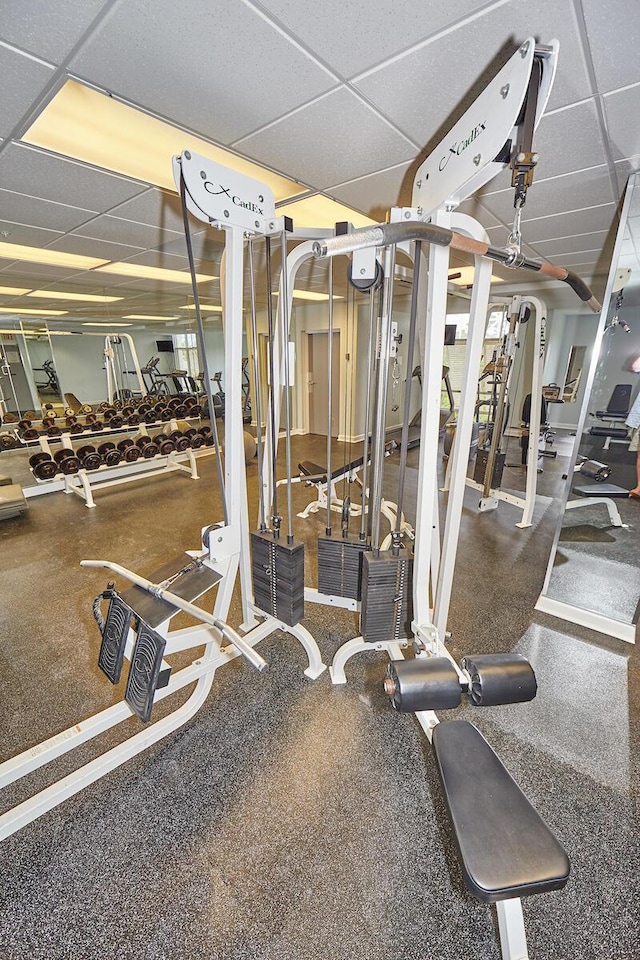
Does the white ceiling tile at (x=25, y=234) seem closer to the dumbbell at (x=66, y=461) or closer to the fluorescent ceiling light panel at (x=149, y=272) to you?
the fluorescent ceiling light panel at (x=149, y=272)

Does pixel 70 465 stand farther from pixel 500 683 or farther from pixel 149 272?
pixel 500 683

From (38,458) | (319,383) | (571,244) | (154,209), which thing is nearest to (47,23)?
(154,209)

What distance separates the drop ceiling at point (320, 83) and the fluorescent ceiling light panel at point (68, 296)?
3.07 meters

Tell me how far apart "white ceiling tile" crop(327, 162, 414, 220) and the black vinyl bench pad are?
251cm

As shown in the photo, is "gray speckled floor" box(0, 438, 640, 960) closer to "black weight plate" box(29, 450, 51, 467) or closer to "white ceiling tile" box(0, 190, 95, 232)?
"black weight plate" box(29, 450, 51, 467)

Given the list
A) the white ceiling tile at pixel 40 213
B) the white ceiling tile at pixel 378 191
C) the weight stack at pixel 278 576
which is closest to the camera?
the weight stack at pixel 278 576

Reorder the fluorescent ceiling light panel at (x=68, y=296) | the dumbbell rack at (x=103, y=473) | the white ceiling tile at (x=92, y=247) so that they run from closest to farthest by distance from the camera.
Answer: the white ceiling tile at (x=92, y=247)
the dumbbell rack at (x=103, y=473)
the fluorescent ceiling light panel at (x=68, y=296)

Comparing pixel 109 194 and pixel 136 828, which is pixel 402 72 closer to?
pixel 109 194

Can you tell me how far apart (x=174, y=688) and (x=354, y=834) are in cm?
81

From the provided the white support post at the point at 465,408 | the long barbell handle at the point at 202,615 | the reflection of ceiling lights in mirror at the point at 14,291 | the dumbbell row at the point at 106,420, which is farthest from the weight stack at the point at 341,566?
the reflection of ceiling lights in mirror at the point at 14,291

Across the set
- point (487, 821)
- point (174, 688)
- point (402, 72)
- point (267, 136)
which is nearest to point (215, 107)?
point (267, 136)

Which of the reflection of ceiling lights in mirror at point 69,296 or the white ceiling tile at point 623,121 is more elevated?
the white ceiling tile at point 623,121

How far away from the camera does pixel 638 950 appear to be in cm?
103

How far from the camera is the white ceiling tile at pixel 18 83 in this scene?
1256mm
